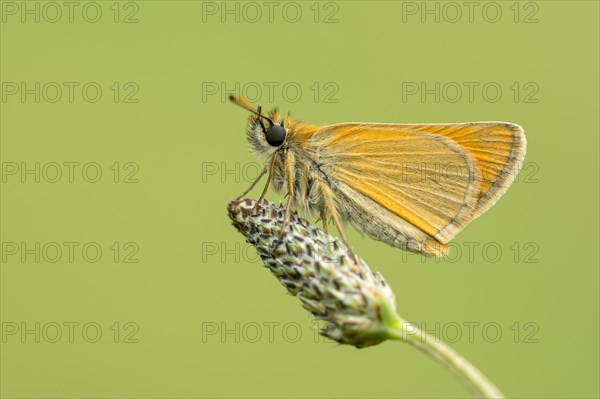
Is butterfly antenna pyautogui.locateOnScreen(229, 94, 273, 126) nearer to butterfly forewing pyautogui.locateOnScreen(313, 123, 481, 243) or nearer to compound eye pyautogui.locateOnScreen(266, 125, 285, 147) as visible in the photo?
compound eye pyautogui.locateOnScreen(266, 125, 285, 147)

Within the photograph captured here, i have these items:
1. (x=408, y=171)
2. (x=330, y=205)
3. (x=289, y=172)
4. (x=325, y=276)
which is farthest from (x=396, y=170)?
(x=325, y=276)

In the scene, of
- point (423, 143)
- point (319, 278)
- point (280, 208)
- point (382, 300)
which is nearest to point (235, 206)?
point (280, 208)

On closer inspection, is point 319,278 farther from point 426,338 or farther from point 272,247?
point 426,338

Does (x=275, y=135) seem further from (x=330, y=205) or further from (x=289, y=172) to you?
(x=330, y=205)

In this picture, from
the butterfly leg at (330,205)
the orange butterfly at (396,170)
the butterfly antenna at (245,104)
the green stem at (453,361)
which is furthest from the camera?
the orange butterfly at (396,170)

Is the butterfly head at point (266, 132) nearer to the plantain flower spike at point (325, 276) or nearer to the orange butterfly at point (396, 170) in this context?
the orange butterfly at point (396, 170)

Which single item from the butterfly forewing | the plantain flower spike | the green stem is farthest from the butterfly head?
the green stem

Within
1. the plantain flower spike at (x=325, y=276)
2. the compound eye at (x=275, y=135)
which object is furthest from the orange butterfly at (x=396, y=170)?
the plantain flower spike at (x=325, y=276)
